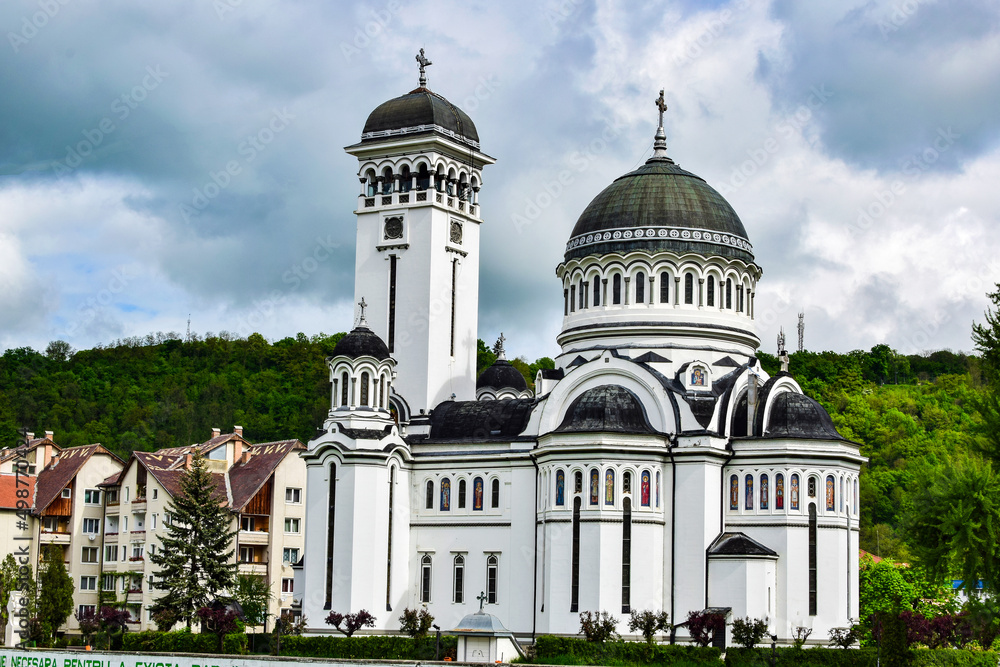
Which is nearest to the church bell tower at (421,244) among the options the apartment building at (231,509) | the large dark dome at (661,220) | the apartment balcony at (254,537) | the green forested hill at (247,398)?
the large dark dome at (661,220)

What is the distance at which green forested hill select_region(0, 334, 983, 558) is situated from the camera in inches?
3457

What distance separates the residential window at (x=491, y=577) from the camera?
51562 mm

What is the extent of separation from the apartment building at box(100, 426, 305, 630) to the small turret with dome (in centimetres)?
1408

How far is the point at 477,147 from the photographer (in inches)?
2373

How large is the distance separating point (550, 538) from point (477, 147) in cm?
1862

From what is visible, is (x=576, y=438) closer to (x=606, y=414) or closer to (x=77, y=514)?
(x=606, y=414)

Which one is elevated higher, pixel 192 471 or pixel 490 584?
pixel 192 471

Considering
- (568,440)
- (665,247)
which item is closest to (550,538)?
(568,440)

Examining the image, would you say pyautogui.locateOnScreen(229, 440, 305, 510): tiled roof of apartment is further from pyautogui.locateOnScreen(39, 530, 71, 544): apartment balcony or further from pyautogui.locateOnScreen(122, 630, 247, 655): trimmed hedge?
pyautogui.locateOnScreen(122, 630, 247, 655): trimmed hedge

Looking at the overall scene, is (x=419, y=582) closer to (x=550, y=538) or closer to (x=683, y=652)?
(x=550, y=538)

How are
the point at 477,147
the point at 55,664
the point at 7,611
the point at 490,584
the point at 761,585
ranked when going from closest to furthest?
the point at 55,664 < the point at 761,585 < the point at 490,584 < the point at 7,611 < the point at 477,147

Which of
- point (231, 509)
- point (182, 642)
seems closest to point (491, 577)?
point (182, 642)

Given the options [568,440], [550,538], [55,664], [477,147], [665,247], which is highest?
[477,147]

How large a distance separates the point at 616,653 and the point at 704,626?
3322 mm
